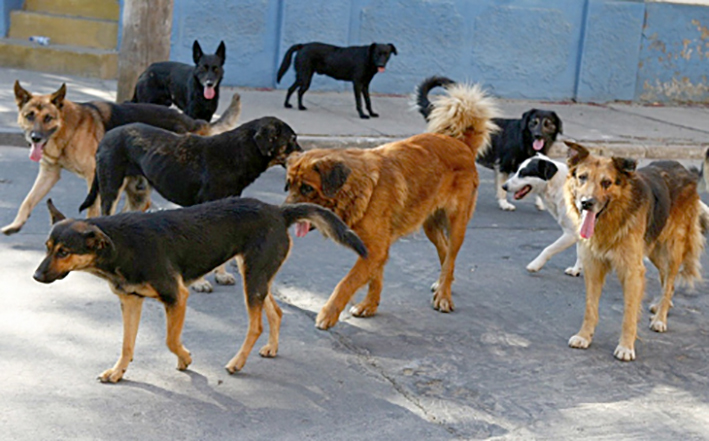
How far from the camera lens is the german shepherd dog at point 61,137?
8.08 m

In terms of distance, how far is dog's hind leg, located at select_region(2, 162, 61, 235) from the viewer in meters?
8.02

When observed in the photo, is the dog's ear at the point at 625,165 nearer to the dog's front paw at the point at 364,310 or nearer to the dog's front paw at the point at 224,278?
the dog's front paw at the point at 364,310

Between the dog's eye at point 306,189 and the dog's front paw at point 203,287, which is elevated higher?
the dog's eye at point 306,189

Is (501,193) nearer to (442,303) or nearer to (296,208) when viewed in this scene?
(442,303)

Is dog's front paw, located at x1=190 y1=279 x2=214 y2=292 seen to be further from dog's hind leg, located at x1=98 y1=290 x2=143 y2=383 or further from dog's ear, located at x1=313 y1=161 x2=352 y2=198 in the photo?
dog's hind leg, located at x1=98 y1=290 x2=143 y2=383

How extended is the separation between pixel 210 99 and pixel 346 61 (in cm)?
396

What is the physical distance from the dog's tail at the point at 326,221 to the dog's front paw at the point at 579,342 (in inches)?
67.1

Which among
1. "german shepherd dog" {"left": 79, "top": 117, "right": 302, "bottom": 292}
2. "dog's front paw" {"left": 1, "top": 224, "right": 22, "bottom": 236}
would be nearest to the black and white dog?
"german shepherd dog" {"left": 79, "top": 117, "right": 302, "bottom": 292}

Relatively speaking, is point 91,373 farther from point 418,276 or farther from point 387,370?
point 418,276

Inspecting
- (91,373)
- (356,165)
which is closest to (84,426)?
(91,373)

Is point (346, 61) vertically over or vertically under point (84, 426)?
over

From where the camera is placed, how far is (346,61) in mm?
14398

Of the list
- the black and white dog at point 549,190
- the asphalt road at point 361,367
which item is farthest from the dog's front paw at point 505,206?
the asphalt road at point 361,367

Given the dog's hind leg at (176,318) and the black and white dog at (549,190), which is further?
the black and white dog at (549,190)
